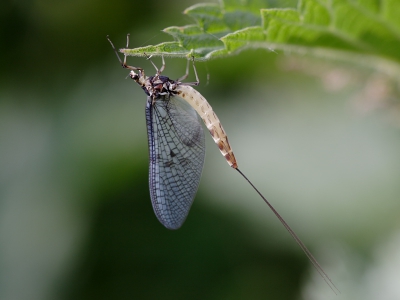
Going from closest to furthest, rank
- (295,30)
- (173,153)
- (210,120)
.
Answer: (295,30) → (210,120) → (173,153)

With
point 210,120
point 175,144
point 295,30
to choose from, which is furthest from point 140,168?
point 295,30

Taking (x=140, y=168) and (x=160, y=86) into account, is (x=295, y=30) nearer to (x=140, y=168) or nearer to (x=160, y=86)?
(x=160, y=86)

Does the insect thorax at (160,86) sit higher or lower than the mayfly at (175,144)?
higher

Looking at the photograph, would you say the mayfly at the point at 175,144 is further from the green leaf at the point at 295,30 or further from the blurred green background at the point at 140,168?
the blurred green background at the point at 140,168

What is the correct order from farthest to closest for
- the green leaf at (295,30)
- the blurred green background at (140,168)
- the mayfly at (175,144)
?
1. the blurred green background at (140,168)
2. the mayfly at (175,144)
3. the green leaf at (295,30)

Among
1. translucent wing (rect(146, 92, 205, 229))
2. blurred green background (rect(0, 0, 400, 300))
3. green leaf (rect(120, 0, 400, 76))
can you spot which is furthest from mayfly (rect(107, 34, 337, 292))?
blurred green background (rect(0, 0, 400, 300))

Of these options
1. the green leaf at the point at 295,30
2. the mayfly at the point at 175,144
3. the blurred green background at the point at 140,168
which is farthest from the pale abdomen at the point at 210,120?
the blurred green background at the point at 140,168

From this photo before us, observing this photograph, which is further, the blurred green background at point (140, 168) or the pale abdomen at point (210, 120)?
the blurred green background at point (140, 168)

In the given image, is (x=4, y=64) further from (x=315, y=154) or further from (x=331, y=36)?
(x=331, y=36)
